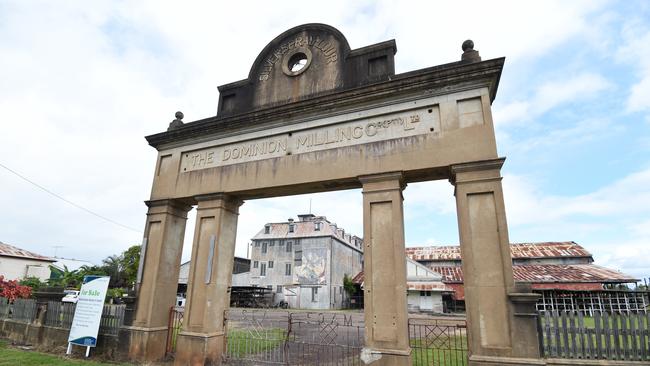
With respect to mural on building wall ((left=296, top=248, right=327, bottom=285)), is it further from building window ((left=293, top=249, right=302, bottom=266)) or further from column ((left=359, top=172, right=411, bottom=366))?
column ((left=359, top=172, right=411, bottom=366))

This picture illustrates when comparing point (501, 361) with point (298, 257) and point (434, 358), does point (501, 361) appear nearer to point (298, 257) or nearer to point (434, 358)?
point (434, 358)

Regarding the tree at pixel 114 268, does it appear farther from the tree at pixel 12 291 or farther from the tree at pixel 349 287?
the tree at pixel 12 291

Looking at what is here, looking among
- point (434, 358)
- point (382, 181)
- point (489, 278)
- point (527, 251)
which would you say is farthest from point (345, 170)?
point (527, 251)

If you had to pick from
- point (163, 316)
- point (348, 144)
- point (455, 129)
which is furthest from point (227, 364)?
point (455, 129)

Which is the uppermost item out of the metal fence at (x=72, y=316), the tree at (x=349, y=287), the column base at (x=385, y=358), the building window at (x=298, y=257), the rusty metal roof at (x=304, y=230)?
the rusty metal roof at (x=304, y=230)

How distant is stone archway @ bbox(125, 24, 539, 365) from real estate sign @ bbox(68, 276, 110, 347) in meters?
1.16

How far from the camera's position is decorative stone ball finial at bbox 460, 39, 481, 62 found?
6621 millimetres

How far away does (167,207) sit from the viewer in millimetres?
9000

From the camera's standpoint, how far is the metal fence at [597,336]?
522 cm

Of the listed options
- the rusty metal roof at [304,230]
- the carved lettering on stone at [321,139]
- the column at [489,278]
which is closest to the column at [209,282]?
the carved lettering on stone at [321,139]

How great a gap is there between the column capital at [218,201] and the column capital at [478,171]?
5.26 m

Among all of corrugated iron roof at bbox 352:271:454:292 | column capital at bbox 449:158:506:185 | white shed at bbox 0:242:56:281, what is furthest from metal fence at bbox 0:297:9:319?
corrugated iron roof at bbox 352:271:454:292

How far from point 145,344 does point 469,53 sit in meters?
9.49

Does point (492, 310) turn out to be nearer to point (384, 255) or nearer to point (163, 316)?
point (384, 255)
